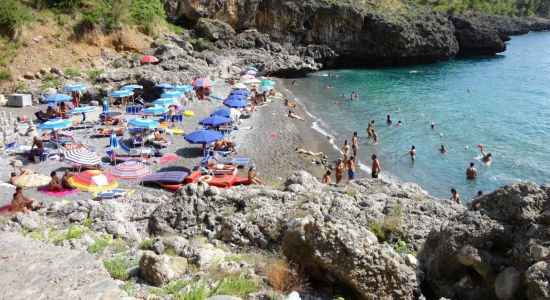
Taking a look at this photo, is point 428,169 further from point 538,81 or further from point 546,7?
point 546,7

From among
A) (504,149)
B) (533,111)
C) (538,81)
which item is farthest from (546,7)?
(504,149)

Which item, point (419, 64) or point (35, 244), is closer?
point (35, 244)

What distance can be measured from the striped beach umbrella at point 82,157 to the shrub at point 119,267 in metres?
12.2

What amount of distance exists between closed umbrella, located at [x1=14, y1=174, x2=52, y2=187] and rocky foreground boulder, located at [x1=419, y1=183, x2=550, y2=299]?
50.0 feet

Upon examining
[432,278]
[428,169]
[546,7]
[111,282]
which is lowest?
[428,169]

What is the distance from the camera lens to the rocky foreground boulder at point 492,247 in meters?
5.05

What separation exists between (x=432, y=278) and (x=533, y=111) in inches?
1523

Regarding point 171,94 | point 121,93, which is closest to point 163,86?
point 171,94

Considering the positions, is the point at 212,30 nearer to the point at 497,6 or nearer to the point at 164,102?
the point at 164,102

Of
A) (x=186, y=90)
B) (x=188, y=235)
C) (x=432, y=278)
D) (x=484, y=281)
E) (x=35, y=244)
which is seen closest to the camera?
(x=484, y=281)

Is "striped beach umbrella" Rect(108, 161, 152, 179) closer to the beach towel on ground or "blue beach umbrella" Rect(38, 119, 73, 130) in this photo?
the beach towel on ground

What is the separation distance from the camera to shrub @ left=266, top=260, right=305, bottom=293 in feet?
19.7

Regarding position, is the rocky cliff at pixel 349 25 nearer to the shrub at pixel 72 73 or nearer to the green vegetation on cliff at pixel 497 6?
the shrub at pixel 72 73

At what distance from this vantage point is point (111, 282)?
6160mm
